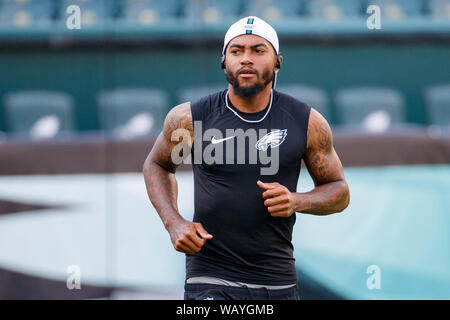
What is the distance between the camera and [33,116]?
619 cm

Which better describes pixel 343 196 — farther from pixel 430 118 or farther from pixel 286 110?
pixel 430 118

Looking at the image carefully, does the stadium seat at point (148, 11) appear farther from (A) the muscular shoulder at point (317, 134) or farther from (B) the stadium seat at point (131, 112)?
(A) the muscular shoulder at point (317, 134)

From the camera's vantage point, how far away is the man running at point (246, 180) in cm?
307

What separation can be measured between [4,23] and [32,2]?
41 centimetres

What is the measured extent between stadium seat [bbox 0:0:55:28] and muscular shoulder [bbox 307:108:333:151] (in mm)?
4687

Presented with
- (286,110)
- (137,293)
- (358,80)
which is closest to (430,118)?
(358,80)

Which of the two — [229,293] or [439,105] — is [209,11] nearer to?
[439,105]

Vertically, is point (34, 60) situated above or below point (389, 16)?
below

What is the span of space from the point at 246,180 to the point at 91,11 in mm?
4410

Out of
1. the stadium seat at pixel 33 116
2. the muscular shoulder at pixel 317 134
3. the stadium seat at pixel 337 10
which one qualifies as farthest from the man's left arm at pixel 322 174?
the stadium seat at pixel 337 10

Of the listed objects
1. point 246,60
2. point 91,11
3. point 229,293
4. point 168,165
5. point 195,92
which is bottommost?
point 229,293

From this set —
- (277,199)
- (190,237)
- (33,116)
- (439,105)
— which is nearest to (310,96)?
(439,105)
